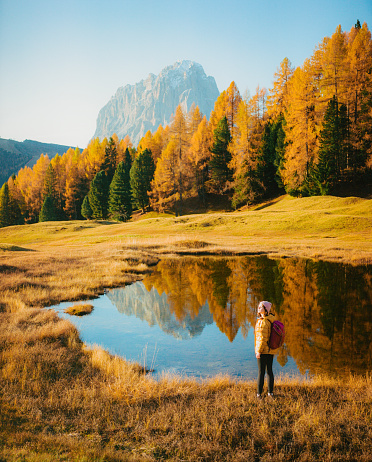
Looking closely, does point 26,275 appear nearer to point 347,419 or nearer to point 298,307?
point 298,307

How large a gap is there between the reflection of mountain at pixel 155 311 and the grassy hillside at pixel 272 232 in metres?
13.0

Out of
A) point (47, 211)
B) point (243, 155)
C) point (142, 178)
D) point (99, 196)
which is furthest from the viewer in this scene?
point (47, 211)

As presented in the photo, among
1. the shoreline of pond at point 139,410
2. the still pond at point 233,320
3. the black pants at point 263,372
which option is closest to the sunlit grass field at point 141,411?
the shoreline of pond at point 139,410

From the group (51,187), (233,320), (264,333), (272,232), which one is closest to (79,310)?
(233,320)

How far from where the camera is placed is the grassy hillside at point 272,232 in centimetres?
2717

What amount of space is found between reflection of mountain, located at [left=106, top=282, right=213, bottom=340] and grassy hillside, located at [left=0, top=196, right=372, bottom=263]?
1302 centimetres

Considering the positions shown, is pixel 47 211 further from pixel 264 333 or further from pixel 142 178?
pixel 264 333

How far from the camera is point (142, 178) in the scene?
65.2 m

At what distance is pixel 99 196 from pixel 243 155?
35187 millimetres

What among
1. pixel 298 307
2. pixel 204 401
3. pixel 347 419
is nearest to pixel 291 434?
pixel 347 419

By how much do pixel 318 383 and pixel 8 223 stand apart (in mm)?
87372

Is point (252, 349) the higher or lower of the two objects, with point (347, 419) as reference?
lower

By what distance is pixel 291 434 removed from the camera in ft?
16.1

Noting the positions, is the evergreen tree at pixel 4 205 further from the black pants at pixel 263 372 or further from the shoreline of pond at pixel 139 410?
the black pants at pixel 263 372
